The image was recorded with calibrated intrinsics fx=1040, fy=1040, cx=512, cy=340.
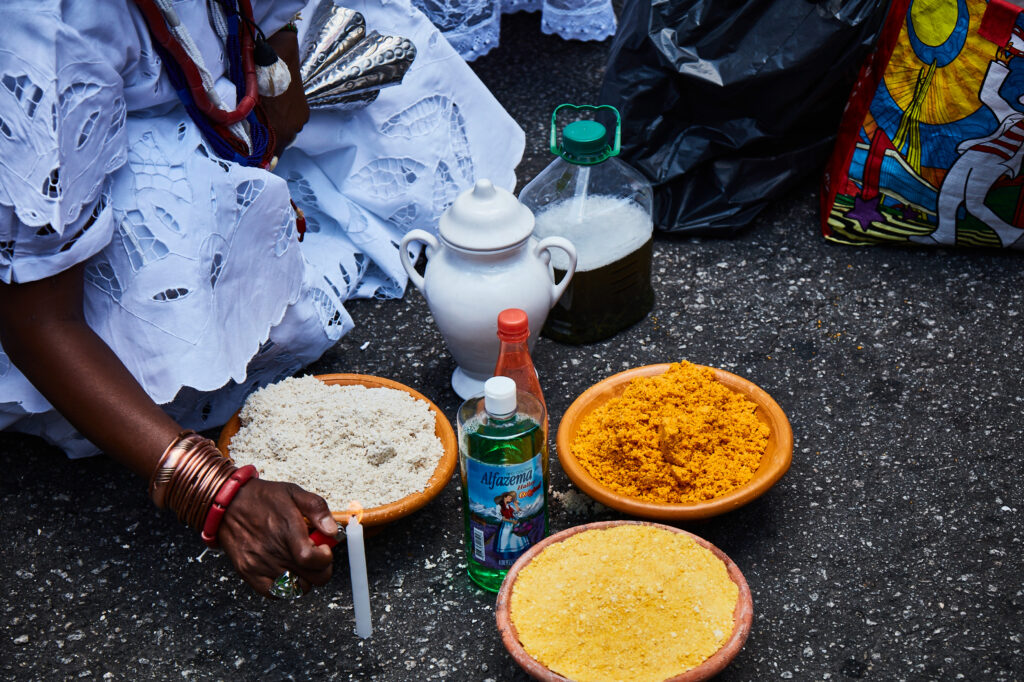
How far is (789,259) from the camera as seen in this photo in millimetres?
2330

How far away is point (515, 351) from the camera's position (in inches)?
62.9

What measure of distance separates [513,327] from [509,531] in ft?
1.00

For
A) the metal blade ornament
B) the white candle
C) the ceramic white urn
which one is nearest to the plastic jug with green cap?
the ceramic white urn

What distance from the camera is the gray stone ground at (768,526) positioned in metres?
1.53

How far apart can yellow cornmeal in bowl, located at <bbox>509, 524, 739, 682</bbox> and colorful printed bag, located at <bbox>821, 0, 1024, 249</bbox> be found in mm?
1084

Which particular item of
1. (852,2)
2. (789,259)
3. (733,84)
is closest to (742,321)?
(789,259)

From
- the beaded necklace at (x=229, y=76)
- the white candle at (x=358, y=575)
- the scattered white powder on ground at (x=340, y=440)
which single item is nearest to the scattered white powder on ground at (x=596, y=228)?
the scattered white powder on ground at (x=340, y=440)

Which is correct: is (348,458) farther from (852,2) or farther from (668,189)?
(852,2)

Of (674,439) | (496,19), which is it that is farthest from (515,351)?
(496,19)

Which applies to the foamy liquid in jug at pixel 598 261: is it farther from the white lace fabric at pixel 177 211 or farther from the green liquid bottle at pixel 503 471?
the green liquid bottle at pixel 503 471

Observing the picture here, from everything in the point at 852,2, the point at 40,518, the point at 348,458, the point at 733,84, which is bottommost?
the point at 40,518

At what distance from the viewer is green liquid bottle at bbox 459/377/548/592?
1.47 metres

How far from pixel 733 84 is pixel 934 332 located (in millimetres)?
654

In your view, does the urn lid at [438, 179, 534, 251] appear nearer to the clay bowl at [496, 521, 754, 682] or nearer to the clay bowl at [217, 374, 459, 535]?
the clay bowl at [217, 374, 459, 535]
